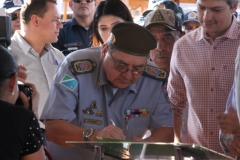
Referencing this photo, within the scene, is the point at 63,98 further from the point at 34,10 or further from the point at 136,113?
the point at 34,10

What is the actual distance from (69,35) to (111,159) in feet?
7.71

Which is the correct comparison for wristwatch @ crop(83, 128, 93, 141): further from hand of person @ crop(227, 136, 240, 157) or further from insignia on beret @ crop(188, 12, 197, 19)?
insignia on beret @ crop(188, 12, 197, 19)

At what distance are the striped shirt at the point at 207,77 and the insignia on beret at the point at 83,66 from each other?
62 centimetres

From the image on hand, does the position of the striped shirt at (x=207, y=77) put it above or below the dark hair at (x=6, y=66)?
below

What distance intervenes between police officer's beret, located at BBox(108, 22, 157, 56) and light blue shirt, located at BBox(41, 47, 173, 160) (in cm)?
22

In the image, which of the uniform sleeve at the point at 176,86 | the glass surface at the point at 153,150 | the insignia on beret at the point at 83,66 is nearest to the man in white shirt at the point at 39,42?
the uniform sleeve at the point at 176,86

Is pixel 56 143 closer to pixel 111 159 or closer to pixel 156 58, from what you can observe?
pixel 111 159

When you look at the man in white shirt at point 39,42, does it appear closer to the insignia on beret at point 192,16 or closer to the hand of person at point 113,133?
the insignia on beret at point 192,16

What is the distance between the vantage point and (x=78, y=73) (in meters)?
2.70

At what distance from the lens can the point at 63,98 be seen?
266 centimetres

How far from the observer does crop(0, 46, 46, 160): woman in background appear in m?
2.06

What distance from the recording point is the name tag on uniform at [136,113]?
108 inches

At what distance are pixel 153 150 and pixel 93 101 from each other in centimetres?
73

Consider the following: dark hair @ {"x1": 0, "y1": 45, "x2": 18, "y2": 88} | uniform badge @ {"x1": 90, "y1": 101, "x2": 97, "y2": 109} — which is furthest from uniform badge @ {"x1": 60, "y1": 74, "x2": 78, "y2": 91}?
dark hair @ {"x1": 0, "y1": 45, "x2": 18, "y2": 88}
